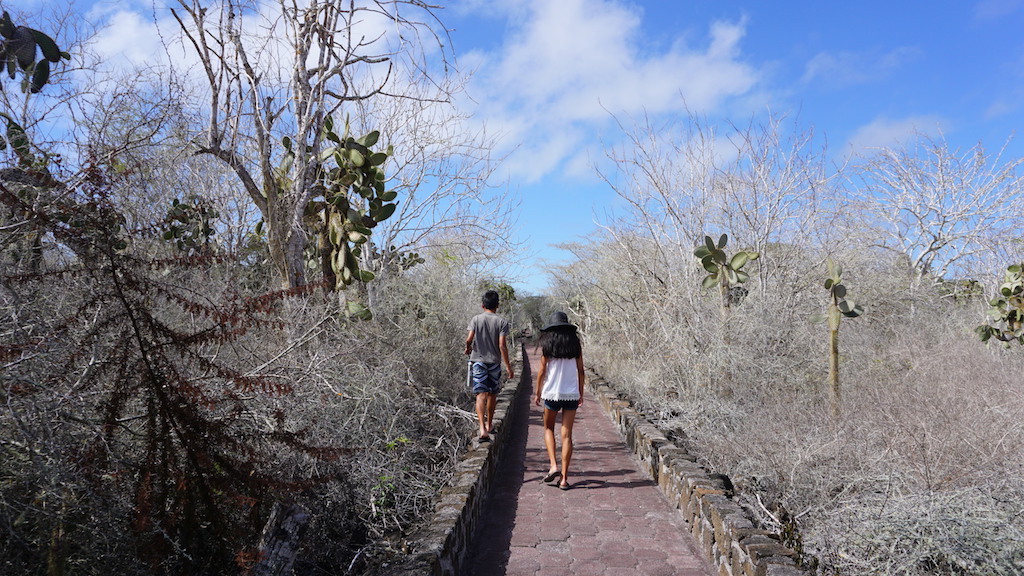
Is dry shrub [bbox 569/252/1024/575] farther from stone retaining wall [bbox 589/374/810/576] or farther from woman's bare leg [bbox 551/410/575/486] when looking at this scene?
woman's bare leg [bbox 551/410/575/486]

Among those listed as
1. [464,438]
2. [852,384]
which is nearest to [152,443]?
[464,438]

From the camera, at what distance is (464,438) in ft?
22.6

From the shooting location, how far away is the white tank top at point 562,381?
19.3ft

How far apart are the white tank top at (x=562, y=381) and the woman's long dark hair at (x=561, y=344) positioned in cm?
6

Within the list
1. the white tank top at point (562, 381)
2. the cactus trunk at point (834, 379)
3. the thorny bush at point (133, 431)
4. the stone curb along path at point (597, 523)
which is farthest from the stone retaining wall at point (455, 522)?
the cactus trunk at point (834, 379)

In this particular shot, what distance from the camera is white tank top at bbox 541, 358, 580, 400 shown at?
5.89 metres

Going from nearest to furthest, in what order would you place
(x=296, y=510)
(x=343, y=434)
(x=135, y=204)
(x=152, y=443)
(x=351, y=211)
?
1. (x=152, y=443)
2. (x=296, y=510)
3. (x=343, y=434)
4. (x=351, y=211)
5. (x=135, y=204)

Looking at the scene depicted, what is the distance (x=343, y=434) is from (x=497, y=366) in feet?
7.24

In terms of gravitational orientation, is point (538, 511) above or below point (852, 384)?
below

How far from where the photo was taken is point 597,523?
5.21m

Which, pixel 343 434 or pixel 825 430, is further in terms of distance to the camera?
pixel 825 430

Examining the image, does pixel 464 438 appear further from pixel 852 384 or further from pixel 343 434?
pixel 852 384

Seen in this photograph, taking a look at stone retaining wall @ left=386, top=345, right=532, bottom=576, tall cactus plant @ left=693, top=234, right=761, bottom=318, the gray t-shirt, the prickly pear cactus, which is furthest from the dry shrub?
the prickly pear cactus

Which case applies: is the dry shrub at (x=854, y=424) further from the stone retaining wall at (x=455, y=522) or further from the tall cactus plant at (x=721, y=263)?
the stone retaining wall at (x=455, y=522)
